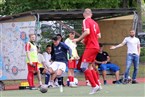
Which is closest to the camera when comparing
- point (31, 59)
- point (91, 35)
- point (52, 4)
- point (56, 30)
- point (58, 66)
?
point (91, 35)

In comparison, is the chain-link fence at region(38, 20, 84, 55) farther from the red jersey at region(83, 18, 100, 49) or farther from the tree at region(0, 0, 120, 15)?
the red jersey at region(83, 18, 100, 49)

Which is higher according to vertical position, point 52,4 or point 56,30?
point 52,4

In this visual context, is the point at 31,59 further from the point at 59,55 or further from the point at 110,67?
the point at 110,67

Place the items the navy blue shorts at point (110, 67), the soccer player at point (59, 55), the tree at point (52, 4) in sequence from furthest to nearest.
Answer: the tree at point (52, 4) < the navy blue shorts at point (110, 67) < the soccer player at point (59, 55)

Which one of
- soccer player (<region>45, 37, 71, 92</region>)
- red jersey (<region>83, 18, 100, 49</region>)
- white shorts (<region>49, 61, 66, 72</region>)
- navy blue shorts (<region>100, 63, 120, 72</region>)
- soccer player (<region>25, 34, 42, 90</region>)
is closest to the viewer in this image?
red jersey (<region>83, 18, 100, 49</region>)

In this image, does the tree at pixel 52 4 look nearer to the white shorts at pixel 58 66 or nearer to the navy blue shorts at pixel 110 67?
the navy blue shorts at pixel 110 67

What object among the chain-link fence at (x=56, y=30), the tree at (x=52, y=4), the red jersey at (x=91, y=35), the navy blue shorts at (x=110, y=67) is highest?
the red jersey at (x=91, y=35)

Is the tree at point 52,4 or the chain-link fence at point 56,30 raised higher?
the tree at point 52,4

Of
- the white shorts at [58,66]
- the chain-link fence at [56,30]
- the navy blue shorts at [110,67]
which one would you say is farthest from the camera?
the chain-link fence at [56,30]

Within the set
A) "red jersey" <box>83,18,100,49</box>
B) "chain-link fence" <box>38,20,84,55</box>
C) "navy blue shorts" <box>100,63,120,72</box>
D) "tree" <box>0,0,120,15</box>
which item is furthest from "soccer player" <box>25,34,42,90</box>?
"tree" <box>0,0,120,15</box>

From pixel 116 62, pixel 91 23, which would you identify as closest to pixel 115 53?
pixel 116 62

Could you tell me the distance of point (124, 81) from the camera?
2050cm

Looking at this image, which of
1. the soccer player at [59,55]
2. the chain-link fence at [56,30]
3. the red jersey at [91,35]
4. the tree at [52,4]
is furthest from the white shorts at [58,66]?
the tree at [52,4]

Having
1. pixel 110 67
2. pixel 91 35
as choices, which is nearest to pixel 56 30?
pixel 110 67
